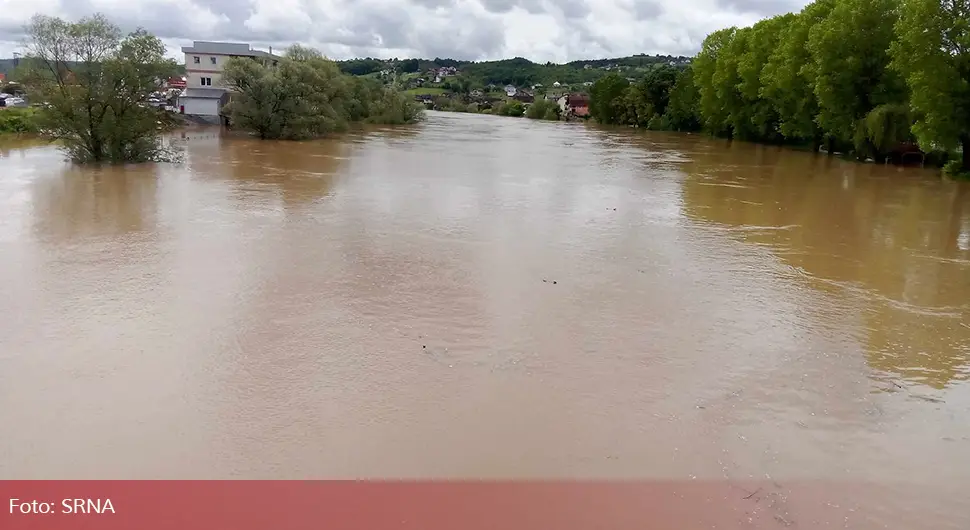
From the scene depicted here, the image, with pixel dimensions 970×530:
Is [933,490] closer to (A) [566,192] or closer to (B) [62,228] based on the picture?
(B) [62,228]

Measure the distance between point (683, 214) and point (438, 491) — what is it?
47.4 ft

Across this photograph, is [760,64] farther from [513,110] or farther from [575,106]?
[513,110]

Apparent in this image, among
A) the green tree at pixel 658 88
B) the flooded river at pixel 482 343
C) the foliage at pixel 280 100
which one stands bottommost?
the flooded river at pixel 482 343

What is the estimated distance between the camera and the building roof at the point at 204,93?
49031 mm

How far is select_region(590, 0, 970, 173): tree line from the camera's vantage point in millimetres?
24906

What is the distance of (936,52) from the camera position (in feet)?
82.5

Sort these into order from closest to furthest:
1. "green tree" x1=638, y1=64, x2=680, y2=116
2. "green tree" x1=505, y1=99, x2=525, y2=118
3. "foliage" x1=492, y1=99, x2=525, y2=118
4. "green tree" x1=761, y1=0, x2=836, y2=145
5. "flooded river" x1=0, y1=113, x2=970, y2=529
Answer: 1. "flooded river" x1=0, y1=113, x2=970, y2=529
2. "green tree" x1=761, y1=0, x2=836, y2=145
3. "green tree" x1=638, y1=64, x2=680, y2=116
4. "green tree" x1=505, y1=99, x2=525, y2=118
5. "foliage" x1=492, y1=99, x2=525, y2=118

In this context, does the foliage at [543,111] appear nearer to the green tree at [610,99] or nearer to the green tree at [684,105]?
the green tree at [610,99]

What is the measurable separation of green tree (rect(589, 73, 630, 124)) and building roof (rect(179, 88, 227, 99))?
37961 mm

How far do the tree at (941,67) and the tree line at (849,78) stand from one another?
0.11 feet

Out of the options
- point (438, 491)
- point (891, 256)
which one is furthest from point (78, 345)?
point (891, 256)

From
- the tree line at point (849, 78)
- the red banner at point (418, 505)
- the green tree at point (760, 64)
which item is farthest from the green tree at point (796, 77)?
the red banner at point (418, 505)

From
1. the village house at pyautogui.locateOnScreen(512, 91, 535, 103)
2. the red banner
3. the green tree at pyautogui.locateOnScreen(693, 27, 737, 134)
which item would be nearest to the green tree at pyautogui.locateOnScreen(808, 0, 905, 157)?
the green tree at pyautogui.locateOnScreen(693, 27, 737, 134)

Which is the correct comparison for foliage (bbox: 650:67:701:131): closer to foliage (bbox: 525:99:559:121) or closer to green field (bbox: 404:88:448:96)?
foliage (bbox: 525:99:559:121)
